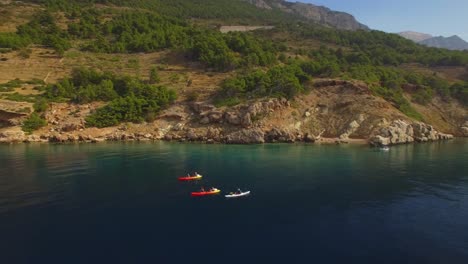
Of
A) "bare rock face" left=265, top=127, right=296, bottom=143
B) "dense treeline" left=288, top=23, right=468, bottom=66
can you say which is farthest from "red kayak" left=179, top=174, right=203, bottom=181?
"dense treeline" left=288, top=23, right=468, bottom=66

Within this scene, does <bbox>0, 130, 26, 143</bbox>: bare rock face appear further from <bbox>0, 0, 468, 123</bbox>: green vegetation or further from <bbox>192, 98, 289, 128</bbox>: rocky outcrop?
<bbox>192, 98, 289, 128</bbox>: rocky outcrop

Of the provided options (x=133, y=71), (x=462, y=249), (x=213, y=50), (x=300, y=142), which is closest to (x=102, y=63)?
(x=133, y=71)

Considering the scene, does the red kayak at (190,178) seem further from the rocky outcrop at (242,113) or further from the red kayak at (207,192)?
the rocky outcrop at (242,113)

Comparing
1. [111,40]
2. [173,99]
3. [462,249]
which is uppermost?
[111,40]

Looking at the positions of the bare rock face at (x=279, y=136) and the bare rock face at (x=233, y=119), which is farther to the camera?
the bare rock face at (x=233, y=119)

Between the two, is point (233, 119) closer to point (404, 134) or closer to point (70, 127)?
point (70, 127)

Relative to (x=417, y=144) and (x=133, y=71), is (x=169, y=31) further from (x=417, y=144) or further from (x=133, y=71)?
(x=417, y=144)

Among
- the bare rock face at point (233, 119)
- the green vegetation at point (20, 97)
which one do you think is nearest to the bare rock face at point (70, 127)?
the green vegetation at point (20, 97)

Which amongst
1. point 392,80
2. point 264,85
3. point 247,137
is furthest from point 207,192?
point 392,80
